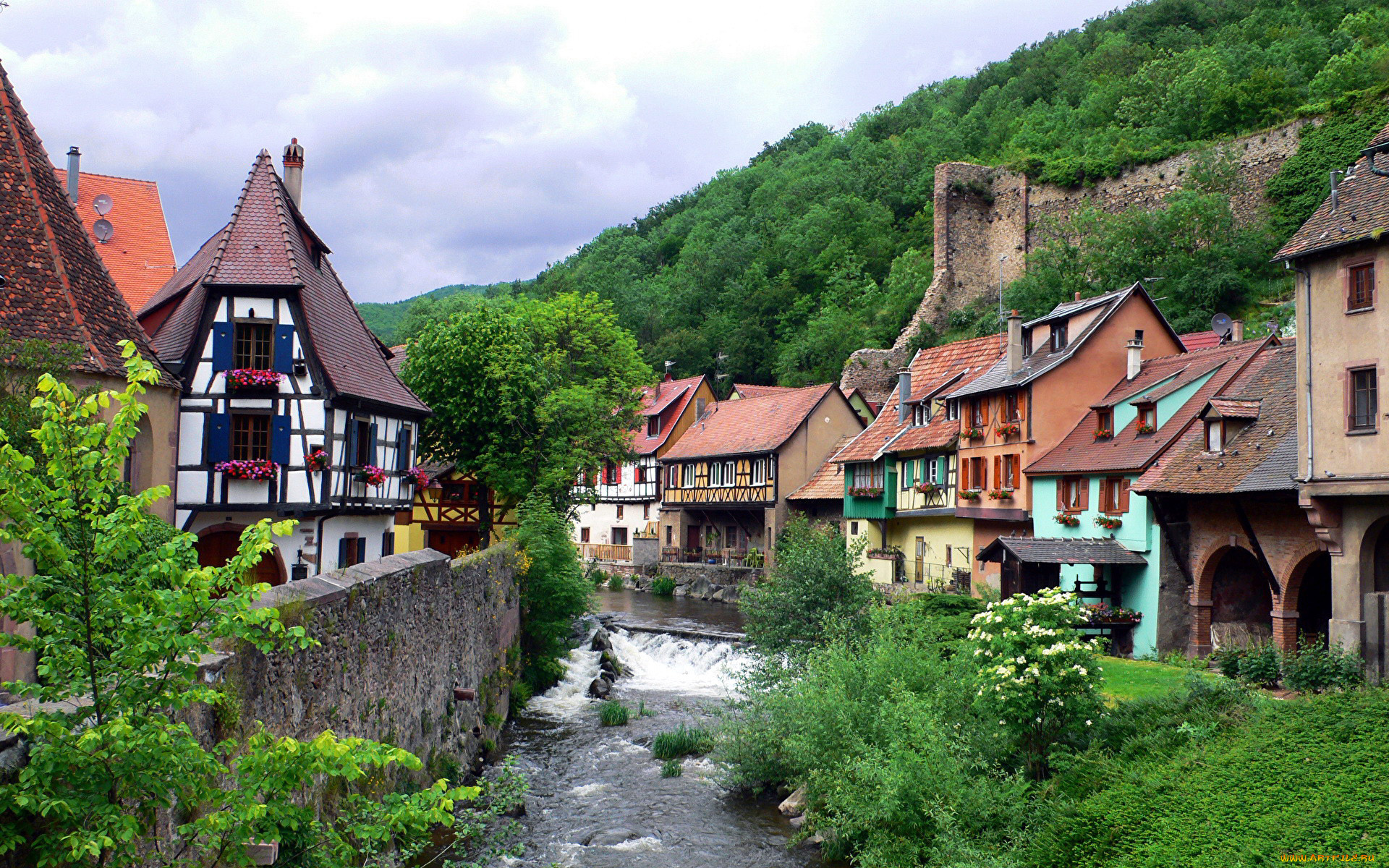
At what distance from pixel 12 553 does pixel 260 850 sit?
9.06m

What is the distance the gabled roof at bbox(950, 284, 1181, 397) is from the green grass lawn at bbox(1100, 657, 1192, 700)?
11.6m

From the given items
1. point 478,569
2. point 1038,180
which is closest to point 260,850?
point 478,569

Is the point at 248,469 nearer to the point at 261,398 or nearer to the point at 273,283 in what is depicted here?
the point at 261,398

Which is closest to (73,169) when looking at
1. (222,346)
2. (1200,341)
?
(222,346)

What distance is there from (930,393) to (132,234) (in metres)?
25.8

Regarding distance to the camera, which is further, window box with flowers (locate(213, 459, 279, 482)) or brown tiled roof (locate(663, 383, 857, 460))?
brown tiled roof (locate(663, 383, 857, 460))

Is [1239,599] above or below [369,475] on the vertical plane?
below

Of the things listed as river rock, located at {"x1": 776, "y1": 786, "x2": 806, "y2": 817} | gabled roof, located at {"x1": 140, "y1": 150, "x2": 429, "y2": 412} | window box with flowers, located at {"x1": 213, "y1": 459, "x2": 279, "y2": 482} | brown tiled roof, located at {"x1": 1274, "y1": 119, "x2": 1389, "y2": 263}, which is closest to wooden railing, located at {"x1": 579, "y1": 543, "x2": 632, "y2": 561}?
gabled roof, located at {"x1": 140, "y1": 150, "x2": 429, "y2": 412}

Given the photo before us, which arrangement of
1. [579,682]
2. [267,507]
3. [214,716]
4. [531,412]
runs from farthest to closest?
[531,412]
[579,682]
[267,507]
[214,716]

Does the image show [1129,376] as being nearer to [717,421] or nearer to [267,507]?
[267,507]

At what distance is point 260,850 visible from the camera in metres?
5.71

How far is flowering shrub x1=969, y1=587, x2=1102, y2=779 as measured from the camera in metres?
12.1

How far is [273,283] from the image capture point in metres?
21.3

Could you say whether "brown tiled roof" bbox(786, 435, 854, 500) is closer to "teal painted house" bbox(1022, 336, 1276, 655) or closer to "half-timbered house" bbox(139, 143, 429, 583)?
"teal painted house" bbox(1022, 336, 1276, 655)
